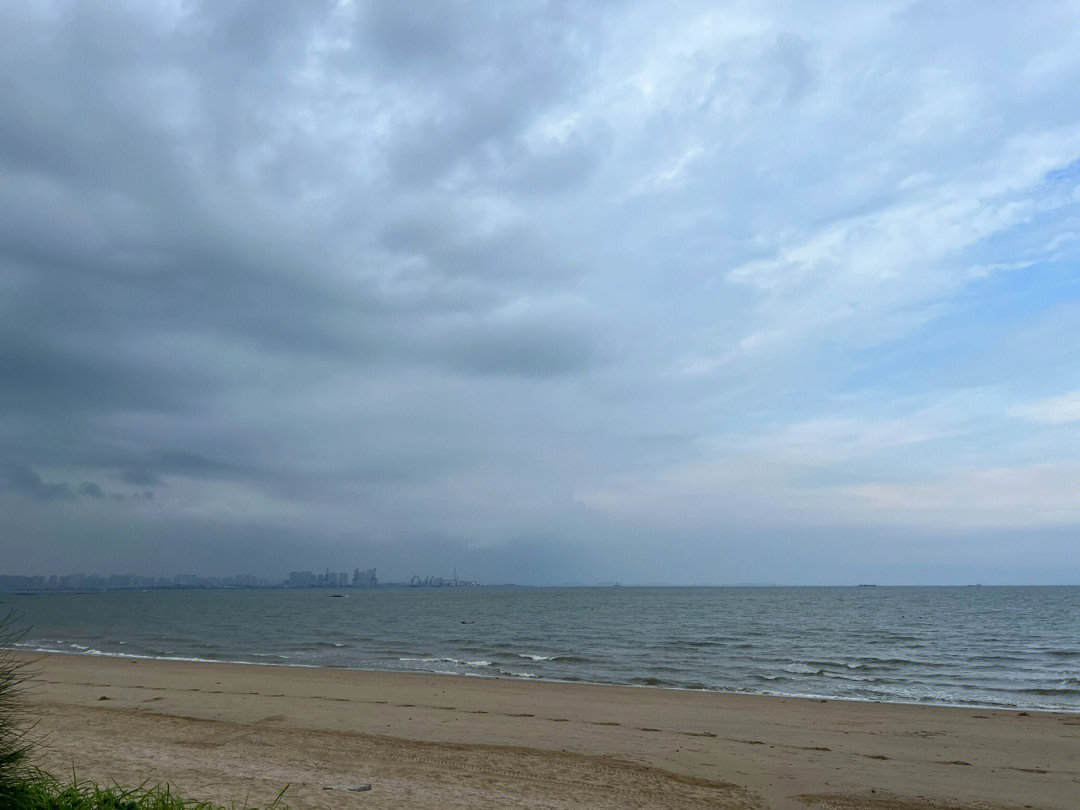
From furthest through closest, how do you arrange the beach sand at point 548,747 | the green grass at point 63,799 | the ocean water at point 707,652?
the ocean water at point 707,652 < the beach sand at point 548,747 < the green grass at point 63,799

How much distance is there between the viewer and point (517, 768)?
11.6 m

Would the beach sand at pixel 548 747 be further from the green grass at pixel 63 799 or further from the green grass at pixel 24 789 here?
the green grass at pixel 24 789

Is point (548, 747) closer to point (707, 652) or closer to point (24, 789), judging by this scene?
point (24, 789)

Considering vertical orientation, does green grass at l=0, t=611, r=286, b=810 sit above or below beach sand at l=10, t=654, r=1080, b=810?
above

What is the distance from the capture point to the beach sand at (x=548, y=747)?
10016mm

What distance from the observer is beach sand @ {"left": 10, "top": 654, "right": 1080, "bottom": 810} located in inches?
394

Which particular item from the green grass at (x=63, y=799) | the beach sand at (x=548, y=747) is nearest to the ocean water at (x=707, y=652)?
the beach sand at (x=548, y=747)

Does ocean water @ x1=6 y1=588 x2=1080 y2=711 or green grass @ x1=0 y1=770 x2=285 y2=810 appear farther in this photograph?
ocean water @ x1=6 y1=588 x2=1080 y2=711

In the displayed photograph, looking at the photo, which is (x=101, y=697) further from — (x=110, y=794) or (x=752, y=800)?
(x=752, y=800)

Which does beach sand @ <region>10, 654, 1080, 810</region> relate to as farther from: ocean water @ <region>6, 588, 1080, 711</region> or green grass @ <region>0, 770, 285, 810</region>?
ocean water @ <region>6, 588, 1080, 711</region>

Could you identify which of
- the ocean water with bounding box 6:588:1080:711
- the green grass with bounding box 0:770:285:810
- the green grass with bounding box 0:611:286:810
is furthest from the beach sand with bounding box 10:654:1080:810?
the ocean water with bounding box 6:588:1080:711

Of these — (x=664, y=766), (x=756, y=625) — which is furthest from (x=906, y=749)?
(x=756, y=625)

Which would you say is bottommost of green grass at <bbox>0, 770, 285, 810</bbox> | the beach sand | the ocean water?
the ocean water

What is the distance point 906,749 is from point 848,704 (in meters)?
6.30
